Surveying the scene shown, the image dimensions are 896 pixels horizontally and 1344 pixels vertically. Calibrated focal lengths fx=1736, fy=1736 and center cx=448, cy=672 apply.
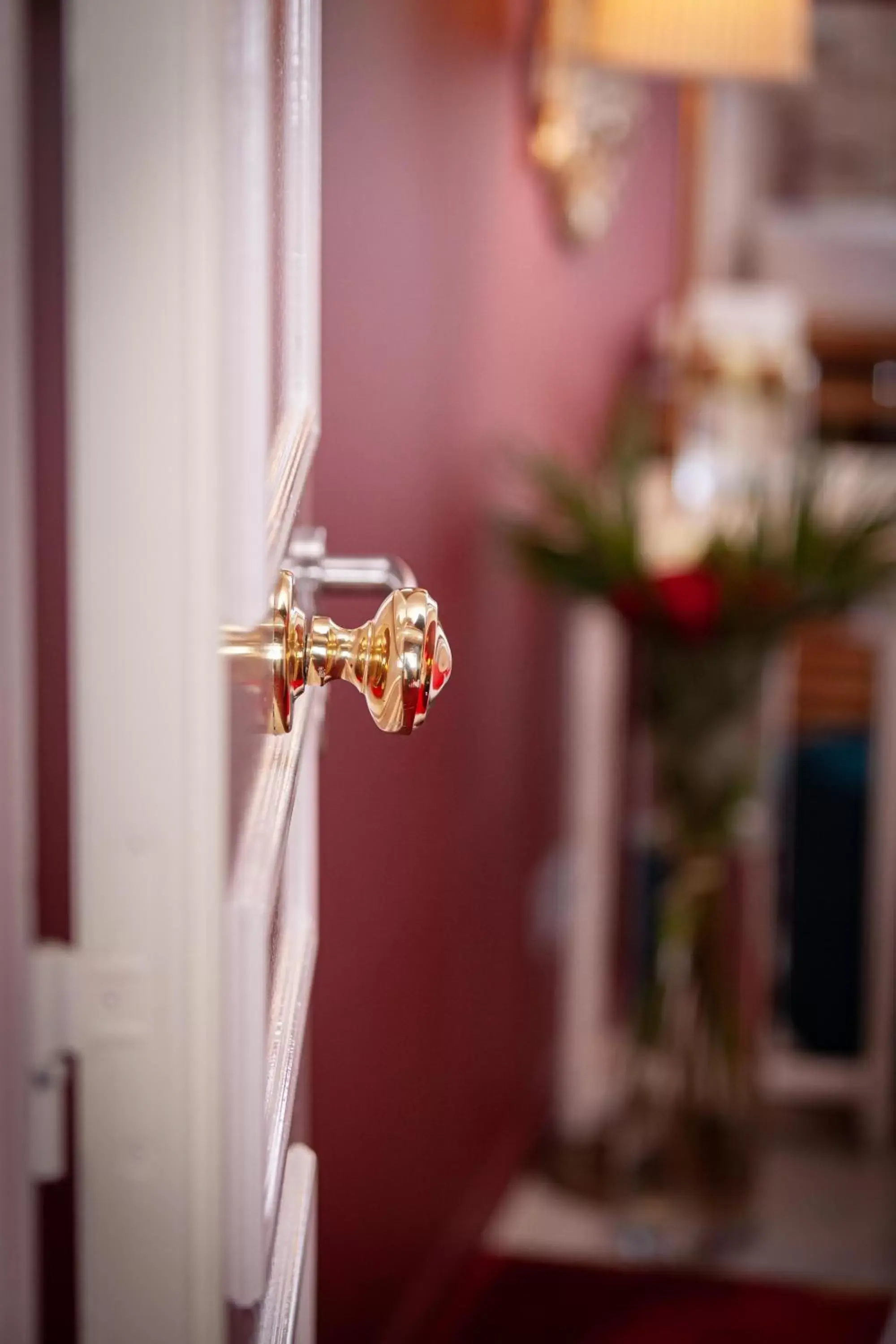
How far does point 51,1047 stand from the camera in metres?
0.94

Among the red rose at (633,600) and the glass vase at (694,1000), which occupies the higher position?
the red rose at (633,600)

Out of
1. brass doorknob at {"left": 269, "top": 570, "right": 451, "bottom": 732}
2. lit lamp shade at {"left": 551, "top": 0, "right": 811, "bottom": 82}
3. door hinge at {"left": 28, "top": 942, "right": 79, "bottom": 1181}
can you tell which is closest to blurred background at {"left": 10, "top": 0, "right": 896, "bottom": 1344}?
lit lamp shade at {"left": 551, "top": 0, "right": 811, "bottom": 82}

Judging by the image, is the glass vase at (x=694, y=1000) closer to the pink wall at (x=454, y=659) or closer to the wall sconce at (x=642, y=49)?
the pink wall at (x=454, y=659)

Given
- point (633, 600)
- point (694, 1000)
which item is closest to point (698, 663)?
point (633, 600)

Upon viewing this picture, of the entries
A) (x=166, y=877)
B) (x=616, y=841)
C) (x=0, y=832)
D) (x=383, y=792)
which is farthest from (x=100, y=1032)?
(x=616, y=841)

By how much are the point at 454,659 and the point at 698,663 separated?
429 mm

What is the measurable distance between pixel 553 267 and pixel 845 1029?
1.45 metres

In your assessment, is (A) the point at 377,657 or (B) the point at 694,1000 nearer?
(A) the point at 377,657

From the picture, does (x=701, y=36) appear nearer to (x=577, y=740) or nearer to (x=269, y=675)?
(x=577, y=740)

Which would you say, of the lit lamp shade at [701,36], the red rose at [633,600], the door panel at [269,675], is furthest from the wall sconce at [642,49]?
the door panel at [269,675]

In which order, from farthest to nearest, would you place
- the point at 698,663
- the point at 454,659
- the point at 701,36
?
the point at 698,663 → the point at 701,36 → the point at 454,659

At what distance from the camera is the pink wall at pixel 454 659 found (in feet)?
5.68

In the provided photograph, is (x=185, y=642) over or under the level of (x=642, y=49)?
under

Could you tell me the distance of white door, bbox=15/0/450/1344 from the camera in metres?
0.73
